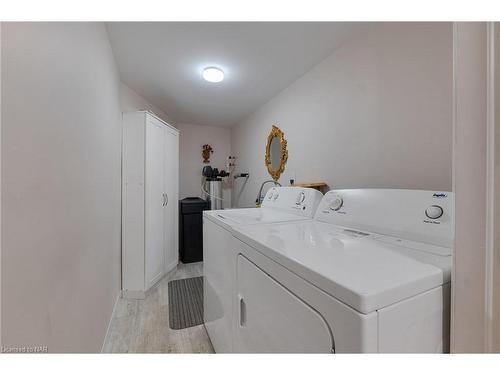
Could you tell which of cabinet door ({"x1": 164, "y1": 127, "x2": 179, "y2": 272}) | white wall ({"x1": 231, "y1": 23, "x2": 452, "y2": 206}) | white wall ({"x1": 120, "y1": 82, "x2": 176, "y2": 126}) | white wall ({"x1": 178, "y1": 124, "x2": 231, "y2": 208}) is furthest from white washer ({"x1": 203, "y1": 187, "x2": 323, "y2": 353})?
white wall ({"x1": 178, "y1": 124, "x2": 231, "y2": 208})

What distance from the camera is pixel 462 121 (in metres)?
0.46

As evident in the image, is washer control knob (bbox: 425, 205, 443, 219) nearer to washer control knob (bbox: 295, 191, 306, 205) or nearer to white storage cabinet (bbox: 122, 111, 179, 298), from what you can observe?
washer control knob (bbox: 295, 191, 306, 205)

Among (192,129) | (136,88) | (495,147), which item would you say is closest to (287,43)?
(495,147)

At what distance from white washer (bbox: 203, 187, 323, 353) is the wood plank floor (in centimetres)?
19

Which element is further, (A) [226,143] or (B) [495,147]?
(A) [226,143]

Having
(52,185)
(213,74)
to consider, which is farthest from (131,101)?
(52,185)

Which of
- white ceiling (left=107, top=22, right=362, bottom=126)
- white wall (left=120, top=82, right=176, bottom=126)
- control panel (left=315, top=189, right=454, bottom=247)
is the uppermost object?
white ceiling (left=107, top=22, right=362, bottom=126)

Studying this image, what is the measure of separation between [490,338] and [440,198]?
59cm

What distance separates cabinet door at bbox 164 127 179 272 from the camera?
263cm

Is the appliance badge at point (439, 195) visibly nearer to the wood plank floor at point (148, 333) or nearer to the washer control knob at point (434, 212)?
the washer control knob at point (434, 212)

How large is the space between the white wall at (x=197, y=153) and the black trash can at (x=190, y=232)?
771 millimetres
